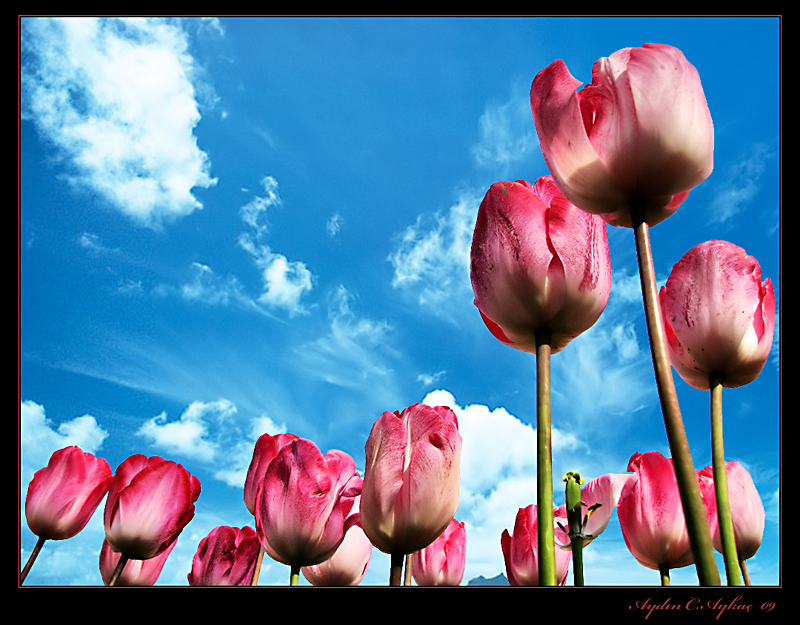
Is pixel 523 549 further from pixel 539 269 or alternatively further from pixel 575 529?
pixel 539 269

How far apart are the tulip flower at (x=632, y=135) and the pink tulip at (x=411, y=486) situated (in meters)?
0.38

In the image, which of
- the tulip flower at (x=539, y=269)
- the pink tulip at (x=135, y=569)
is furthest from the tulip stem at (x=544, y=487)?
the pink tulip at (x=135, y=569)

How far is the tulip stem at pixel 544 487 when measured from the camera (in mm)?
550

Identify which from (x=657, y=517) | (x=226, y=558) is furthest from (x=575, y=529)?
(x=226, y=558)

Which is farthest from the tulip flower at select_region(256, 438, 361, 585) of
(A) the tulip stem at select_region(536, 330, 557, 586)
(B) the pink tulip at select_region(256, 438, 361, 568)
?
(A) the tulip stem at select_region(536, 330, 557, 586)

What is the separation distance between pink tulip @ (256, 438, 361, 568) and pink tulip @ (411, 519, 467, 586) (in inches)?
17.6

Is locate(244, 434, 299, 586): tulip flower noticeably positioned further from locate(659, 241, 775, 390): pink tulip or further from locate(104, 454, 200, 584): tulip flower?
locate(659, 241, 775, 390): pink tulip

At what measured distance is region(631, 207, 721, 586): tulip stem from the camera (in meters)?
0.42

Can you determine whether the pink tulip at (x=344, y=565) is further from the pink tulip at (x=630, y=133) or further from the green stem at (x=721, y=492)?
the pink tulip at (x=630, y=133)

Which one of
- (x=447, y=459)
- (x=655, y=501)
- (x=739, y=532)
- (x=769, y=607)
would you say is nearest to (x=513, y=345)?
(x=447, y=459)

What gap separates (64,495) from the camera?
5.03ft

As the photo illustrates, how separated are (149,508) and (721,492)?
45.9 inches

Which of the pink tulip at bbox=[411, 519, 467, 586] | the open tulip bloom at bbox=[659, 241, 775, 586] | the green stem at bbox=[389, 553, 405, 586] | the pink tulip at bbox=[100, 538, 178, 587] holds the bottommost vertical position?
the green stem at bbox=[389, 553, 405, 586]

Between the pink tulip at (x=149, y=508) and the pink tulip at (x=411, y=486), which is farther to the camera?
the pink tulip at (x=149, y=508)
